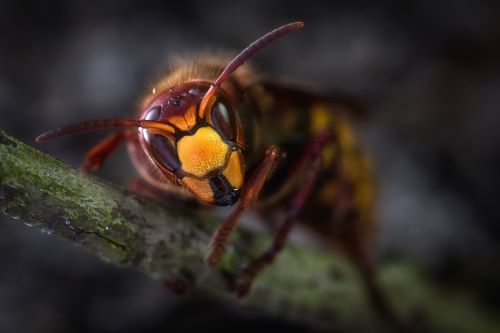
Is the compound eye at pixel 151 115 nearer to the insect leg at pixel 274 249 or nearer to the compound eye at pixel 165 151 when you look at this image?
the compound eye at pixel 165 151

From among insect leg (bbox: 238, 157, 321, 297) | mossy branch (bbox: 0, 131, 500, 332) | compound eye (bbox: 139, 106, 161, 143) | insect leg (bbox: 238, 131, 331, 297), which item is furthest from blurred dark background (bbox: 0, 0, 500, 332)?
compound eye (bbox: 139, 106, 161, 143)

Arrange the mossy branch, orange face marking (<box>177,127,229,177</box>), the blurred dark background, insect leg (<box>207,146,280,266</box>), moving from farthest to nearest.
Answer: the blurred dark background → insect leg (<box>207,146,280,266</box>) → orange face marking (<box>177,127,229,177</box>) → the mossy branch

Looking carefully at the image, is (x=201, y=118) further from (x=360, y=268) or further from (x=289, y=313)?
(x=360, y=268)

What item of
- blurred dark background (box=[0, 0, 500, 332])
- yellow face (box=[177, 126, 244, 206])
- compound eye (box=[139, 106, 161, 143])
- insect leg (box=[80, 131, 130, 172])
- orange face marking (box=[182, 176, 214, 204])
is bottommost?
orange face marking (box=[182, 176, 214, 204])

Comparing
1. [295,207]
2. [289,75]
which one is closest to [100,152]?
[295,207]

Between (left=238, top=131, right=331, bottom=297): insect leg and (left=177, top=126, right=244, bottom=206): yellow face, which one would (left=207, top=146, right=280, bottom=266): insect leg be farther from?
(left=238, top=131, right=331, bottom=297): insect leg

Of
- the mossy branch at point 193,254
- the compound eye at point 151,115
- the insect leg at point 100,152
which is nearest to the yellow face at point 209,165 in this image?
the compound eye at point 151,115

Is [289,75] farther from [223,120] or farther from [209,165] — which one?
[209,165]
